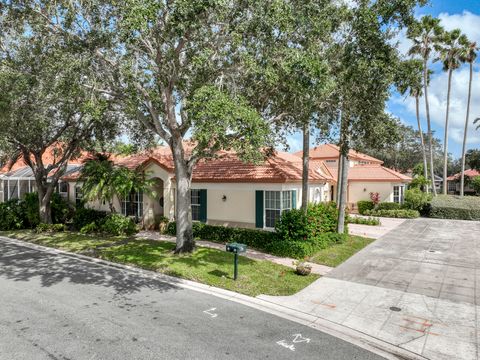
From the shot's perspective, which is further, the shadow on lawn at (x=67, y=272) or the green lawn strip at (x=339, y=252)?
the green lawn strip at (x=339, y=252)

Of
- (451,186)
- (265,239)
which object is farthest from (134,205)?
(451,186)

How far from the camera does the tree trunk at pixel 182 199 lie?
46.3 feet

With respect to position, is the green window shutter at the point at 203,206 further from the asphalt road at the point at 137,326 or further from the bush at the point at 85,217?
the asphalt road at the point at 137,326

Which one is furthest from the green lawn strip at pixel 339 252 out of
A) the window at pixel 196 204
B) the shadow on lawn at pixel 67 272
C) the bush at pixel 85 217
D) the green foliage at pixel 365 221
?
the bush at pixel 85 217

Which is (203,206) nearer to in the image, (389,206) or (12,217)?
(12,217)

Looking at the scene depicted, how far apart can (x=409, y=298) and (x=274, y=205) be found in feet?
28.0

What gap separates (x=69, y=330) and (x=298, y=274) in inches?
297

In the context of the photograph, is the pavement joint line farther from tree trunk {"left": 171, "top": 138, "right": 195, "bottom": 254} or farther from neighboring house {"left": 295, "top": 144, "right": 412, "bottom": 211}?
neighboring house {"left": 295, "top": 144, "right": 412, "bottom": 211}

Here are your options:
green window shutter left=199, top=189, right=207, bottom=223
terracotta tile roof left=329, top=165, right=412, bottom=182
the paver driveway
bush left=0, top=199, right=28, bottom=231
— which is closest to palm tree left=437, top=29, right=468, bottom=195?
terracotta tile roof left=329, top=165, right=412, bottom=182

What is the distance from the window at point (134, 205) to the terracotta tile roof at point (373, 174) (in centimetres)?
1891

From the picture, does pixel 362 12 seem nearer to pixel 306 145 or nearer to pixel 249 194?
pixel 306 145

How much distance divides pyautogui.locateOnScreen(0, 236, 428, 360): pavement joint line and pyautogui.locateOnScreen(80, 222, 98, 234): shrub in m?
7.35

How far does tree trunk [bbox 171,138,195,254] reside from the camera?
1410 centimetres

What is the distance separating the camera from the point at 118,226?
1880 cm
